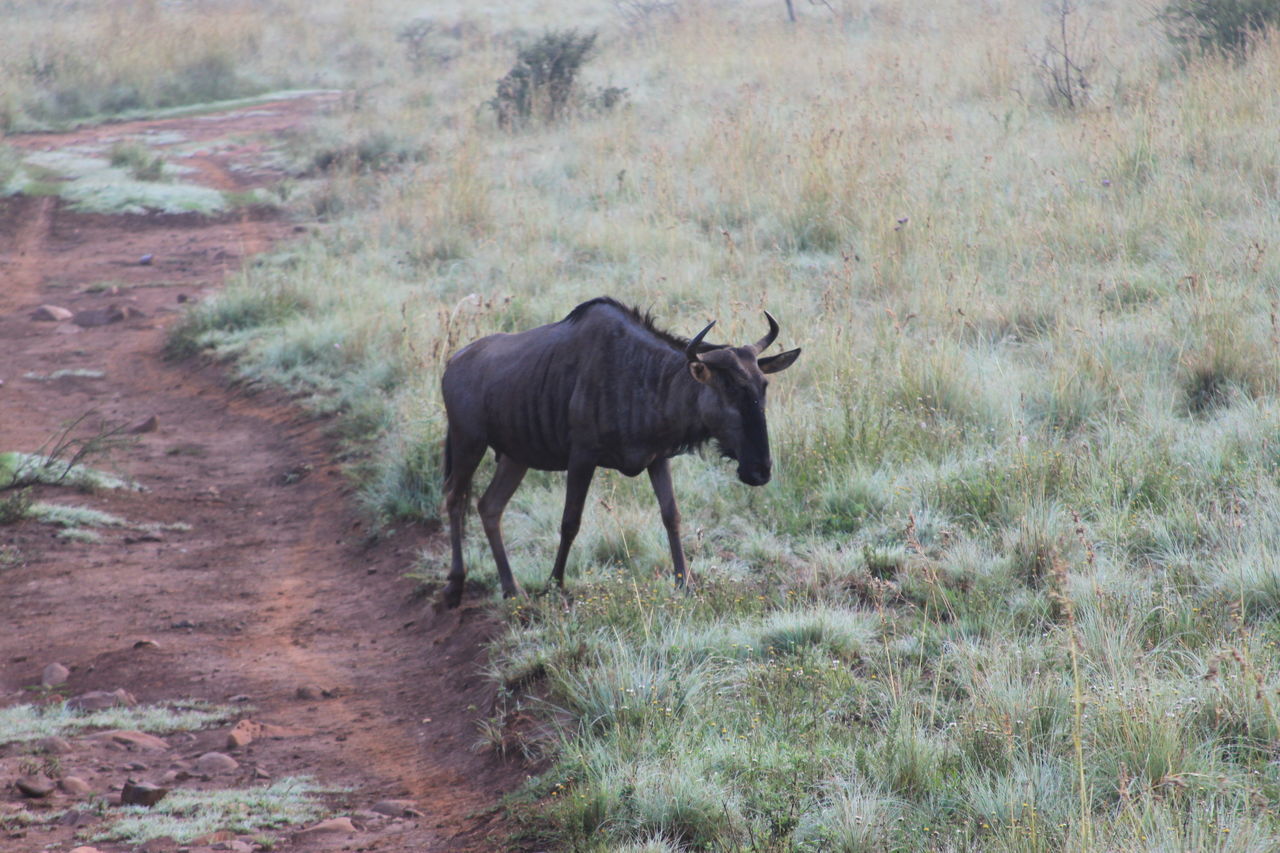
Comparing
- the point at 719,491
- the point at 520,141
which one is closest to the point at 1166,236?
the point at 719,491

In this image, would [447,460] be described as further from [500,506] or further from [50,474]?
[50,474]

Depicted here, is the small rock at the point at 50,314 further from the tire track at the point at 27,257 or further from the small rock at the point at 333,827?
the small rock at the point at 333,827

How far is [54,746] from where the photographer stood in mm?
4957

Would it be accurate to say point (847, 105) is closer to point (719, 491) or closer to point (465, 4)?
point (719, 491)

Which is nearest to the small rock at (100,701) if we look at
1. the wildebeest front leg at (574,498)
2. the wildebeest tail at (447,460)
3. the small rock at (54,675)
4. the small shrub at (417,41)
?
the small rock at (54,675)

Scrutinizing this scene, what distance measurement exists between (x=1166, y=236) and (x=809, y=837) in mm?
7417

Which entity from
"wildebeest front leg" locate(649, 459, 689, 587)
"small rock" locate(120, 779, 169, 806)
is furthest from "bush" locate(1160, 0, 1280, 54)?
"small rock" locate(120, 779, 169, 806)

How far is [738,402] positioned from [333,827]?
2648 millimetres

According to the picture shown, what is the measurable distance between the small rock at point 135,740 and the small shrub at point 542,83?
13.9 metres

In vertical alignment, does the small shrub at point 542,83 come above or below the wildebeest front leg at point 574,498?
above

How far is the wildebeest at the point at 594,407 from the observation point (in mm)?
5641

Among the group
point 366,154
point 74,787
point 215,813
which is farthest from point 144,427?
point 366,154

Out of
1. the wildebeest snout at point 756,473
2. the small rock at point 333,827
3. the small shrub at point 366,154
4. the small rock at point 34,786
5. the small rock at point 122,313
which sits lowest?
the small rock at point 333,827

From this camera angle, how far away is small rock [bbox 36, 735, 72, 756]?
4.93 m
